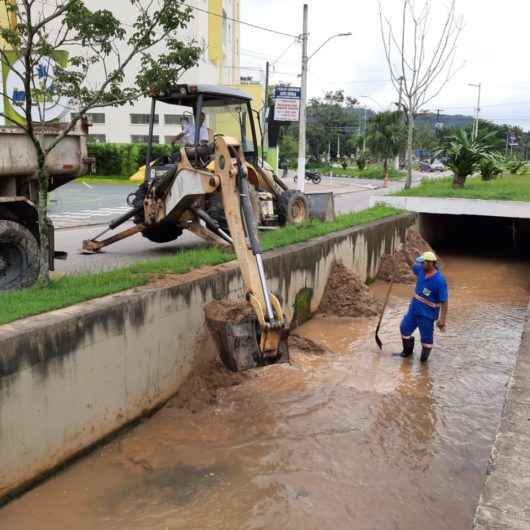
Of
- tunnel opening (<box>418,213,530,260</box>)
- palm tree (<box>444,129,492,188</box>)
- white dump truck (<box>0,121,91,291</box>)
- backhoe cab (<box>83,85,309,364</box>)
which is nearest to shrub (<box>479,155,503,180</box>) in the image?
palm tree (<box>444,129,492,188</box>)

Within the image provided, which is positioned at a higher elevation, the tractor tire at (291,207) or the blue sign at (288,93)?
the blue sign at (288,93)

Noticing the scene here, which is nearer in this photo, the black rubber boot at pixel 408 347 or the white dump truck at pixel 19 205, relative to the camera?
the white dump truck at pixel 19 205

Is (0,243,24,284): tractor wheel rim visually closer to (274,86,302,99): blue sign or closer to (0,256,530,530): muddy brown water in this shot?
(0,256,530,530): muddy brown water

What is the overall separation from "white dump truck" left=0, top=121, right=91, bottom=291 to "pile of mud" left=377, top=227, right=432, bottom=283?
30.6ft

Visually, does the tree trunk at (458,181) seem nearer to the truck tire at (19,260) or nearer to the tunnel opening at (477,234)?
the tunnel opening at (477,234)

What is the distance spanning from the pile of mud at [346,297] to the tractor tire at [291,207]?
1201 mm

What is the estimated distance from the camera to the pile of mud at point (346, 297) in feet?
39.0

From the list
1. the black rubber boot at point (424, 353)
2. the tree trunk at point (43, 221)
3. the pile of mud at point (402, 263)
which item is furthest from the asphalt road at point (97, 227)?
the black rubber boot at point (424, 353)

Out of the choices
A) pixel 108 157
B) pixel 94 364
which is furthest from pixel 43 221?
pixel 108 157

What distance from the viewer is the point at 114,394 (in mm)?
6480

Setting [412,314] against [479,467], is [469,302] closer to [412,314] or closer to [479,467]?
[412,314]

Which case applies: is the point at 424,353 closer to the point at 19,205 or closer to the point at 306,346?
the point at 306,346

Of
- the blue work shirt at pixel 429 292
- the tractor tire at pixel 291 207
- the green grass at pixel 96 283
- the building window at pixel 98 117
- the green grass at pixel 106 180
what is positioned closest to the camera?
the green grass at pixel 96 283

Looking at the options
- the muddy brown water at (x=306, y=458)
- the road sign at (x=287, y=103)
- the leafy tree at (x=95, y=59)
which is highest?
the road sign at (x=287, y=103)
